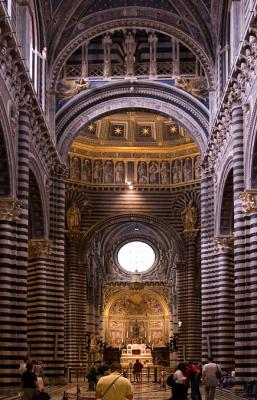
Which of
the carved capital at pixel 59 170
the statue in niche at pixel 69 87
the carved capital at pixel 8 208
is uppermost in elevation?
the statue in niche at pixel 69 87

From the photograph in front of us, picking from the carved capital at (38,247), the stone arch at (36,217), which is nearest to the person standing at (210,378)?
the stone arch at (36,217)

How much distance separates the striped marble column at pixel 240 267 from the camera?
26.4m

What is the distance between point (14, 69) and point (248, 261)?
9396mm

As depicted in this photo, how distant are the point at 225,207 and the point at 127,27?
9.44 m

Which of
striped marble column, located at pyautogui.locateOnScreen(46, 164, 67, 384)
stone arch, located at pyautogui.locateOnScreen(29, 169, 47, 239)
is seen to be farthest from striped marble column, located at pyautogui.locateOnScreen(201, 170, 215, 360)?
stone arch, located at pyautogui.locateOnScreen(29, 169, 47, 239)

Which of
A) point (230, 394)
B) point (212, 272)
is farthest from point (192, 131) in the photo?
point (230, 394)

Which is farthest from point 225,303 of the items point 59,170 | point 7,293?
point 7,293

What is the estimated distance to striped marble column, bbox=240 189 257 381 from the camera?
84.0 ft

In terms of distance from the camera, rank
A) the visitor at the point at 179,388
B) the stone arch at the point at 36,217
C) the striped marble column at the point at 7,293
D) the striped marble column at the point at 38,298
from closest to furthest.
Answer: the visitor at the point at 179,388, the striped marble column at the point at 7,293, the stone arch at the point at 36,217, the striped marble column at the point at 38,298

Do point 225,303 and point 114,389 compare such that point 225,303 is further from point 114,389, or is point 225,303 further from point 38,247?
point 114,389

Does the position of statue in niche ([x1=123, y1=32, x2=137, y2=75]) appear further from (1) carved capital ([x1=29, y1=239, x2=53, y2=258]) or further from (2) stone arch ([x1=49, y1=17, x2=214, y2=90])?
(1) carved capital ([x1=29, y1=239, x2=53, y2=258])

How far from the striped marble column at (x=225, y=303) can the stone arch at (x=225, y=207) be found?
1.46ft

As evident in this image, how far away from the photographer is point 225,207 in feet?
116

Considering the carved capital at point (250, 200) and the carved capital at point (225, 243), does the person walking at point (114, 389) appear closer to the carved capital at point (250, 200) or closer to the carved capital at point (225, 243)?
the carved capital at point (250, 200)
